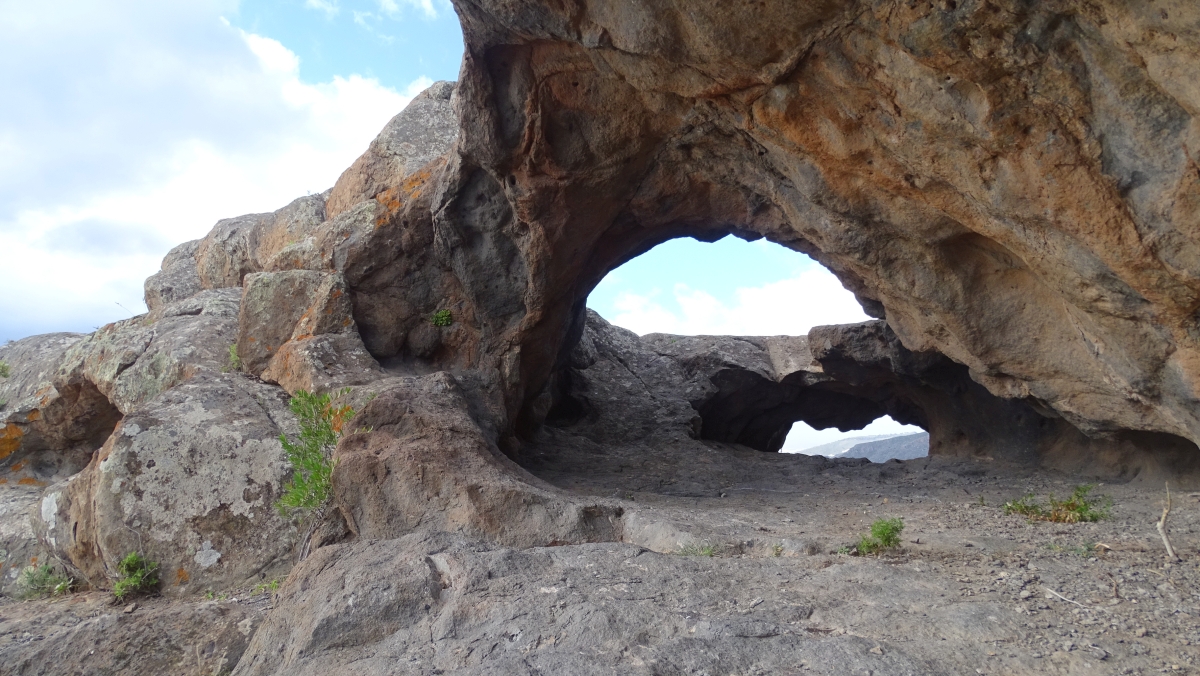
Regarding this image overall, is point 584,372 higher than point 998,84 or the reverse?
the reverse

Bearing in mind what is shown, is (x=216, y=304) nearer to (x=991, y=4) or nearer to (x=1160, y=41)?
(x=991, y=4)

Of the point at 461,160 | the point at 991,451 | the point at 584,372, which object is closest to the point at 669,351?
the point at 584,372

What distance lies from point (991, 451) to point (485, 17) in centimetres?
808

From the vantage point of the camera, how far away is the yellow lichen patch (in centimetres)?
823

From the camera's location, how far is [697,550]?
13.0 feet

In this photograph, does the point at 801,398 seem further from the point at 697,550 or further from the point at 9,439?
the point at 9,439

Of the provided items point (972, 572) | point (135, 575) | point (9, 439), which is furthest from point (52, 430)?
point (972, 572)

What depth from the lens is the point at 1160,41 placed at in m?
3.15

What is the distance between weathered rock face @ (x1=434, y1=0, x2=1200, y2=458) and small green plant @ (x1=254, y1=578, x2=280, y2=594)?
3027mm

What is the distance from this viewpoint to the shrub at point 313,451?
16.3 ft

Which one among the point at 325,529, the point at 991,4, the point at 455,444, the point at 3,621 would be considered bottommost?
the point at 3,621

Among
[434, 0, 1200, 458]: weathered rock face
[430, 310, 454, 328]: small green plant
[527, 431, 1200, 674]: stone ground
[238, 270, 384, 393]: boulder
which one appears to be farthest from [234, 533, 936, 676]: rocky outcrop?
[430, 310, 454, 328]: small green plant

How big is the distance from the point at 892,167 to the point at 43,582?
6.80m

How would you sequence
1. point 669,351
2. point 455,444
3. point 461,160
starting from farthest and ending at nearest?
point 669,351 < point 461,160 < point 455,444
